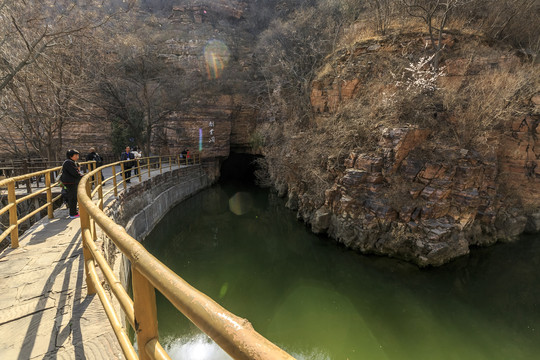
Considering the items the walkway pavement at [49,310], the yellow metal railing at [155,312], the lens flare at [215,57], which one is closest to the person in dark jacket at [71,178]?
the walkway pavement at [49,310]

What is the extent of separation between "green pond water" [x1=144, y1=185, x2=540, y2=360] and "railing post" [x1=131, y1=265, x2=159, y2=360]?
5.59 metres

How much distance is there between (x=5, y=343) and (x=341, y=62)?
1616 centimetres

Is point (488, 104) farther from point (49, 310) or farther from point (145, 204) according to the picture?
point (145, 204)

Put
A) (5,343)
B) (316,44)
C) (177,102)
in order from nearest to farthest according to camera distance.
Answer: (5,343) → (316,44) → (177,102)

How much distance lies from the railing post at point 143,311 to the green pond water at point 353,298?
5594 millimetres

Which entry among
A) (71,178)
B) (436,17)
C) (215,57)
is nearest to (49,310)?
(71,178)

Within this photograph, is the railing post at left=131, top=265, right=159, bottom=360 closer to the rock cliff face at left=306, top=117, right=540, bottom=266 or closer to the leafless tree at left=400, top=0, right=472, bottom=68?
the rock cliff face at left=306, top=117, right=540, bottom=266

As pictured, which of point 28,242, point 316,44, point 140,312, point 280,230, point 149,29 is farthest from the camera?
point 149,29

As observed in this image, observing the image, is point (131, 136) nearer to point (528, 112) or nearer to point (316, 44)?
point (316, 44)

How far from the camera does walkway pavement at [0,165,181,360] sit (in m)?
1.95

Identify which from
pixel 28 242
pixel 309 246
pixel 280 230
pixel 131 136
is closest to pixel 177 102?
pixel 131 136

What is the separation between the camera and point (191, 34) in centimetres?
2548

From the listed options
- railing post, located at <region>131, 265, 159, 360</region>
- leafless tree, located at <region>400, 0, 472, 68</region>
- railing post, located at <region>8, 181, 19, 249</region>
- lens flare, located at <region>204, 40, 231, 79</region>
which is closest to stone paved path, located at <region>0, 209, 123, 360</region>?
railing post, located at <region>8, 181, 19, 249</region>

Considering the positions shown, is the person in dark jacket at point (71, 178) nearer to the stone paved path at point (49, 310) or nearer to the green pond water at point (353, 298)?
the stone paved path at point (49, 310)
